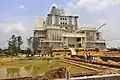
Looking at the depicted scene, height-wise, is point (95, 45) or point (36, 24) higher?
point (36, 24)

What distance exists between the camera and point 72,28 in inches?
3329

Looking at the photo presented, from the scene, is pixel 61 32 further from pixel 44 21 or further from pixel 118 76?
pixel 118 76

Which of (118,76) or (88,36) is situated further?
(88,36)

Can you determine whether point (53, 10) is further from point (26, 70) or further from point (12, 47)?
point (26, 70)

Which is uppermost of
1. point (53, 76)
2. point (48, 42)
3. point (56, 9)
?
point (56, 9)

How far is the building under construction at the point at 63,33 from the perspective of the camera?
236 feet

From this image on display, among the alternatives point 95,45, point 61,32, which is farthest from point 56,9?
point 95,45

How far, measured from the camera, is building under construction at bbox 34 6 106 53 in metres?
71.9

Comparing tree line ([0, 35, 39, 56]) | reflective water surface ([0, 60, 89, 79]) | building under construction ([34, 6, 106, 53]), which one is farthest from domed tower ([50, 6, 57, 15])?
reflective water surface ([0, 60, 89, 79])

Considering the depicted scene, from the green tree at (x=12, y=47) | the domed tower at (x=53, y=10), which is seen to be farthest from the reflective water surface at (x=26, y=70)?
the domed tower at (x=53, y=10)

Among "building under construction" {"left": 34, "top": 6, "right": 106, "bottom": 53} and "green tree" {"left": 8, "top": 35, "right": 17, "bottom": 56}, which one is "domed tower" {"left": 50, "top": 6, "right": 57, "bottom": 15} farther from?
"green tree" {"left": 8, "top": 35, "right": 17, "bottom": 56}

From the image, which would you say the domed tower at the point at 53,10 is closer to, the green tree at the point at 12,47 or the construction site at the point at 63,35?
the construction site at the point at 63,35

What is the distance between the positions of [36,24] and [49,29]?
1138 cm

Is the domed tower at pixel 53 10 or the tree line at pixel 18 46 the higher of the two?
the domed tower at pixel 53 10
